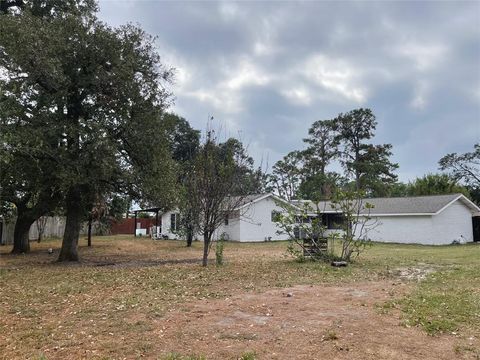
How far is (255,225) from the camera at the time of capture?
101 ft

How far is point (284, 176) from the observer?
56906 millimetres

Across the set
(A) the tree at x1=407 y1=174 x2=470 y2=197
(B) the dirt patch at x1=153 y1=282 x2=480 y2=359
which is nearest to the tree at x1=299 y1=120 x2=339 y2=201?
(A) the tree at x1=407 y1=174 x2=470 y2=197

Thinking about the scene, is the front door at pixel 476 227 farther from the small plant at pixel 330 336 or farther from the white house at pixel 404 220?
the small plant at pixel 330 336

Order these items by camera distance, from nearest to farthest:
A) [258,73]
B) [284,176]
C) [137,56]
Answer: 1. [137,56]
2. [258,73]
3. [284,176]

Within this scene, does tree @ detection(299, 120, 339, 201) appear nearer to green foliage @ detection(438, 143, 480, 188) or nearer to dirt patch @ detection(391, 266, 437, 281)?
green foliage @ detection(438, 143, 480, 188)

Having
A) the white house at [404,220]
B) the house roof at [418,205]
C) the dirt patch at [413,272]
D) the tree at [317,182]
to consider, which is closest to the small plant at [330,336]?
the dirt patch at [413,272]

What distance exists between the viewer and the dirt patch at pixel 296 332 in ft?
16.1

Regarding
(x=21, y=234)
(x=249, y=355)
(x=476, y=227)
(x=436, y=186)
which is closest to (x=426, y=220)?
(x=476, y=227)

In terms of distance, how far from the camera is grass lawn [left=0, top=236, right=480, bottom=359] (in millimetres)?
5168

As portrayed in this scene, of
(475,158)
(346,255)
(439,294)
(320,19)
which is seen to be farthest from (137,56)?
(475,158)

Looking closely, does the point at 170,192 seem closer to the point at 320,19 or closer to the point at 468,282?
the point at 320,19

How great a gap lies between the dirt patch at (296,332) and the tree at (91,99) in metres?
8.33

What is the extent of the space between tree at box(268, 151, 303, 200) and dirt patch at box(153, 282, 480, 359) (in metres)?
47.3

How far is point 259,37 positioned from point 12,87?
8324 mm
